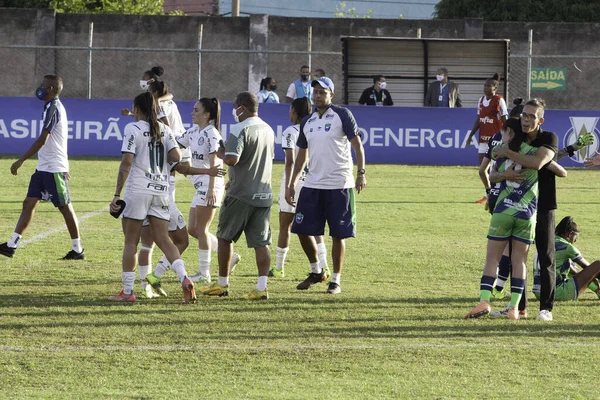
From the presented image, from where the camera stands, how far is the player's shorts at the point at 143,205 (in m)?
9.23

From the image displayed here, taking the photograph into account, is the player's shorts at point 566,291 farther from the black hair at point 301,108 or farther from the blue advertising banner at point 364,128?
the blue advertising banner at point 364,128

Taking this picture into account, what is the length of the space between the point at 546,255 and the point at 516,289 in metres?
0.39

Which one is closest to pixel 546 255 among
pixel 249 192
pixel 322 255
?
pixel 249 192

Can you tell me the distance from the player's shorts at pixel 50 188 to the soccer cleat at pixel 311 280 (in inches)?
120

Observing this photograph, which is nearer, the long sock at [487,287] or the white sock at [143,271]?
the long sock at [487,287]

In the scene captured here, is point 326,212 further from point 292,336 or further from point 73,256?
point 73,256

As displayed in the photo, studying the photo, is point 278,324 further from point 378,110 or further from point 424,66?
point 424,66

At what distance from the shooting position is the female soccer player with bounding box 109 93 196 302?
30.2 ft

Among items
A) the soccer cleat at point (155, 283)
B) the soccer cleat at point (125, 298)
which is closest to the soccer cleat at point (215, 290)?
the soccer cleat at point (155, 283)

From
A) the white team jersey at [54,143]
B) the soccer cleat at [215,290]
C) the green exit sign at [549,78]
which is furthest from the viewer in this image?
the green exit sign at [549,78]

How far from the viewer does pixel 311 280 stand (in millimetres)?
10531

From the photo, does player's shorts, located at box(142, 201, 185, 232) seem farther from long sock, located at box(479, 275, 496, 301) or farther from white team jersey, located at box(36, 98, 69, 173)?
long sock, located at box(479, 275, 496, 301)

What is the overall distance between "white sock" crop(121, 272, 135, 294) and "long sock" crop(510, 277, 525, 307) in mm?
3185

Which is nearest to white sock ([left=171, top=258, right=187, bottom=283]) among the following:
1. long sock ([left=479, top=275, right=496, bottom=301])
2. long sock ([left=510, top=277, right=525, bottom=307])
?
long sock ([left=479, top=275, right=496, bottom=301])
